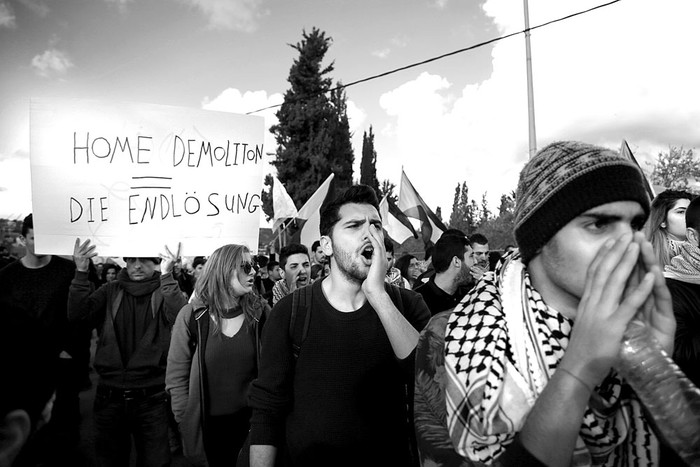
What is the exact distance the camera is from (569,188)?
1.07 m

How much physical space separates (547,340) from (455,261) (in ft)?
12.8

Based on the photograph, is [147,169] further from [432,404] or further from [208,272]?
[432,404]

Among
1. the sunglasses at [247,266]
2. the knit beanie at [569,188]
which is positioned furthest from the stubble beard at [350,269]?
the sunglasses at [247,266]

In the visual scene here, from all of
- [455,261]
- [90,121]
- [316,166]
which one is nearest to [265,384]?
[90,121]

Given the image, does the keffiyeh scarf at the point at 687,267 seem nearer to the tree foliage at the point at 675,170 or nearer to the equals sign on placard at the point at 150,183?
the equals sign on placard at the point at 150,183

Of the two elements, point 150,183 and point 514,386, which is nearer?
point 514,386

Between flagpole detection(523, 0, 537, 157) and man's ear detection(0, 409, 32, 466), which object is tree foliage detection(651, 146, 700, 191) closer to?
flagpole detection(523, 0, 537, 157)

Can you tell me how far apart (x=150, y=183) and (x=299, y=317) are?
2.44 meters

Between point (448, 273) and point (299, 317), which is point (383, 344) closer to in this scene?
point (299, 317)

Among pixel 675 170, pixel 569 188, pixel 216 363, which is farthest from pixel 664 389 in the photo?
pixel 675 170

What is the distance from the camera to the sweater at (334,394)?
1.97 metres

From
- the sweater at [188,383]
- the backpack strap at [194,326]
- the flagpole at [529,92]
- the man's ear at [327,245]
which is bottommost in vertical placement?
the sweater at [188,383]

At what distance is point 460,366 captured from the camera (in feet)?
3.68

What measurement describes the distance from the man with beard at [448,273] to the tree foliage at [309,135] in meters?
28.3
